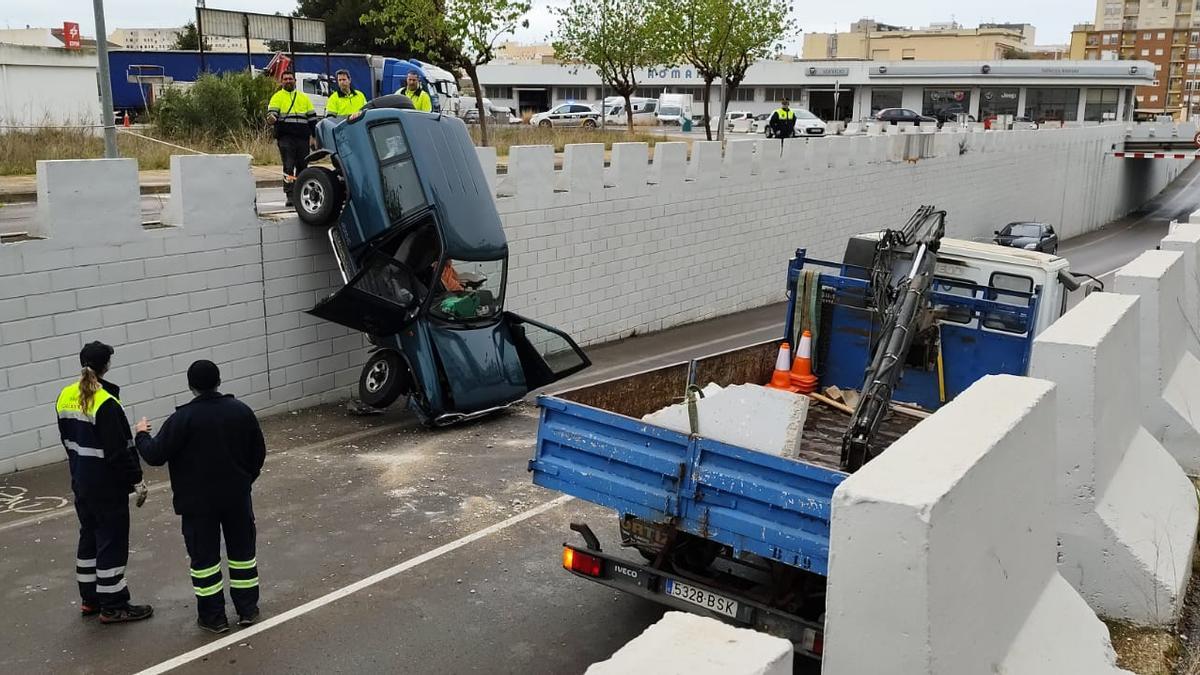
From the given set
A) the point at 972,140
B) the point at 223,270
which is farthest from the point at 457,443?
the point at 972,140

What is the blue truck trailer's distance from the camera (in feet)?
125

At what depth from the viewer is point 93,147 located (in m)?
18.1

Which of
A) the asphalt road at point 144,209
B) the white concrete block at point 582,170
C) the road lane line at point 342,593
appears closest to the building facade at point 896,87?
the white concrete block at point 582,170

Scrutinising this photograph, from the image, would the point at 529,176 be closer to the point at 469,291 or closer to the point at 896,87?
the point at 469,291

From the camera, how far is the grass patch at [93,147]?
1742 centimetres

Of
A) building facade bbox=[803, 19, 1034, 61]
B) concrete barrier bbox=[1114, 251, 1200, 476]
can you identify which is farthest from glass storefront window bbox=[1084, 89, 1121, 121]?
concrete barrier bbox=[1114, 251, 1200, 476]

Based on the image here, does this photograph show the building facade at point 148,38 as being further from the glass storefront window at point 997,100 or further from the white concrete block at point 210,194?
the glass storefront window at point 997,100

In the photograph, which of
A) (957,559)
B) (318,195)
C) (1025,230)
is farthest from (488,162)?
(1025,230)

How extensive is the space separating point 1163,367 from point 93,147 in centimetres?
1597

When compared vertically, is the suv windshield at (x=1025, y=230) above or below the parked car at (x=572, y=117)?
below

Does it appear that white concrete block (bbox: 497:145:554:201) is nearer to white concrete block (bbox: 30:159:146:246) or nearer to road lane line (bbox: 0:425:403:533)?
road lane line (bbox: 0:425:403:533)

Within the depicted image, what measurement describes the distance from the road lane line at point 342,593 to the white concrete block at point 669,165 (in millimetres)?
9208

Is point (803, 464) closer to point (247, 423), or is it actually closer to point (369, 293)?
point (247, 423)

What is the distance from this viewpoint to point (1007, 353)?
9305mm
